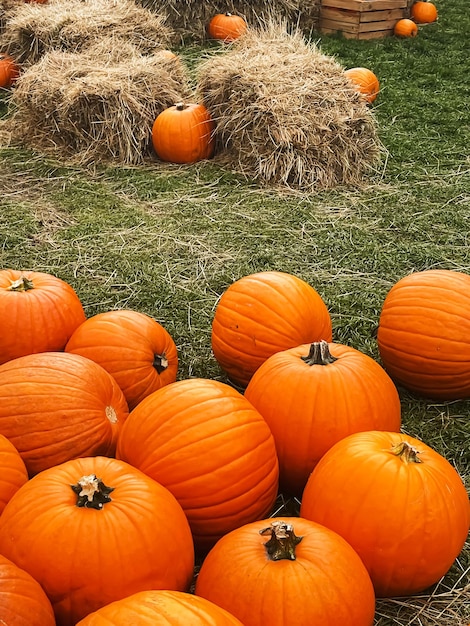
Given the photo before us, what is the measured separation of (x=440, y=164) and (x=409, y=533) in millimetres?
4710

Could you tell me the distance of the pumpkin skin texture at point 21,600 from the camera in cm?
167

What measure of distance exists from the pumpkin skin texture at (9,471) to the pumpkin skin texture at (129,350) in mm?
697

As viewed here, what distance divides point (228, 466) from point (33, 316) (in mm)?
1307

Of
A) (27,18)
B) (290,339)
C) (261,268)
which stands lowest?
(261,268)

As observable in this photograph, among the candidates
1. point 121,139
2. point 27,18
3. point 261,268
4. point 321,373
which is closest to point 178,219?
point 261,268

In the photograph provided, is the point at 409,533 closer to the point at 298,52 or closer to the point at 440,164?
the point at 440,164

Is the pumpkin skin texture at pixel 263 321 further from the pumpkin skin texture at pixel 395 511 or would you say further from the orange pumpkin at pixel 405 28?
the orange pumpkin at pixel 405 28

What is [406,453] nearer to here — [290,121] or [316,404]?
[316,404]

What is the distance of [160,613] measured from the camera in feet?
5.14

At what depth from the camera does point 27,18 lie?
8.75m

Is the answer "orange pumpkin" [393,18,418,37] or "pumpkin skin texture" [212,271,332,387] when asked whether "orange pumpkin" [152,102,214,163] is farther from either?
"orange pumpkin" [393,18,418,37]

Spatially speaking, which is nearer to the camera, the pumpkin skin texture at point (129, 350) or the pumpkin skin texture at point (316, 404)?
the pumpkin skin texture at point (316, 404)

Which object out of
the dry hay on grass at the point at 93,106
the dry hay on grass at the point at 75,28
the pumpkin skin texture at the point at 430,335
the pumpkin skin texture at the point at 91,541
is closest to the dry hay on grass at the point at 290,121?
the dry hay on grass at the point at 93,106

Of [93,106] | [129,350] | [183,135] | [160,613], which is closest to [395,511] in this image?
[160,613]
